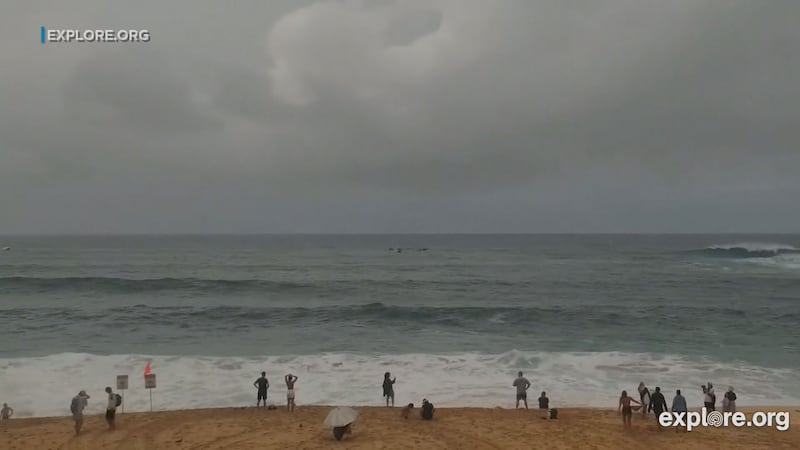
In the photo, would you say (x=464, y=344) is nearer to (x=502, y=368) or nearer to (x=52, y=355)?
(x=502, y=368)

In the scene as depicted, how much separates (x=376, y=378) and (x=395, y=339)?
8504 mm

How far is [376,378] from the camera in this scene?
21.9m

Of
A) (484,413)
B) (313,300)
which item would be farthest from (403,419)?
(313,300)

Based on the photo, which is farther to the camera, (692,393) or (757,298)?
(757,298)

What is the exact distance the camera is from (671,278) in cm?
6091

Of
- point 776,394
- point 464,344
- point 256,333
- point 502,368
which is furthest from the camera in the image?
point 256,333

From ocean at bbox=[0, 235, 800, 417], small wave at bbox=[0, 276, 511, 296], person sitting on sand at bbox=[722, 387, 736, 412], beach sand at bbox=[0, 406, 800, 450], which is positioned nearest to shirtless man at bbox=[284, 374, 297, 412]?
beach sand at bbox=[0, 406, 800, 450]

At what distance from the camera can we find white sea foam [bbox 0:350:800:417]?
1919 centimetres

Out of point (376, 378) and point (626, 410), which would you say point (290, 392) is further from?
point (626, 410)

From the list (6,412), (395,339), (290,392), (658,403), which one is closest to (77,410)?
(6,412)

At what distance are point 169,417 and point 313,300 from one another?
2930 centimetres

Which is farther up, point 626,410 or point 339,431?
point 626,410

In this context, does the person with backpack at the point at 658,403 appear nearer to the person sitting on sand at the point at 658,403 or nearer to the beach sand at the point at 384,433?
the person sitting on sand at the point at 658,403

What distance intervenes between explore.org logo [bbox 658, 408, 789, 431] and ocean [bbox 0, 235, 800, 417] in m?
2.96
